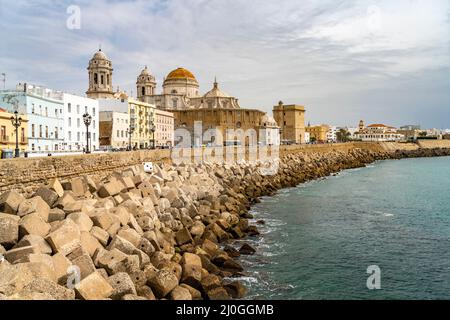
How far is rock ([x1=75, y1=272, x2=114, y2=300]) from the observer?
9148mm

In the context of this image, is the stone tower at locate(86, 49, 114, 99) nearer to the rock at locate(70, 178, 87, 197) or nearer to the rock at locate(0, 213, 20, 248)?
the rock at locate(70, 178, 87, 197)

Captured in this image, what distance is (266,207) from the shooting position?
28234mm

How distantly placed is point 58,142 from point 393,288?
93.2ft

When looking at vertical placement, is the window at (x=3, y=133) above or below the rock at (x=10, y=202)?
above

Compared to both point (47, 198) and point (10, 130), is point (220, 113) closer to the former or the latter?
point (10, 130)

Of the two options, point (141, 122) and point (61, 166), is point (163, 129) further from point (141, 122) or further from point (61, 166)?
point (61, 166)

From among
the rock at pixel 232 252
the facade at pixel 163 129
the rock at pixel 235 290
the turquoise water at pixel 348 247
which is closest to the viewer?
the rock at pixel 235 290

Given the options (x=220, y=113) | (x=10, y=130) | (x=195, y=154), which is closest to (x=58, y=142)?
(x=10, y=130)

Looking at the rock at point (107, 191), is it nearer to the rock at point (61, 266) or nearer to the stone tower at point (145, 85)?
the rock at point (61, 266)

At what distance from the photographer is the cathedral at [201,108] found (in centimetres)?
8181

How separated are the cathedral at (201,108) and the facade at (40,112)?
42029mm

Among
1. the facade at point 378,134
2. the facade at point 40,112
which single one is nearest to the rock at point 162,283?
the facade at point 40,112

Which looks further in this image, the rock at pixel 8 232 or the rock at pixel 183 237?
the rock at pixel 183 237

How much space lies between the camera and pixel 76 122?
38219 mm
